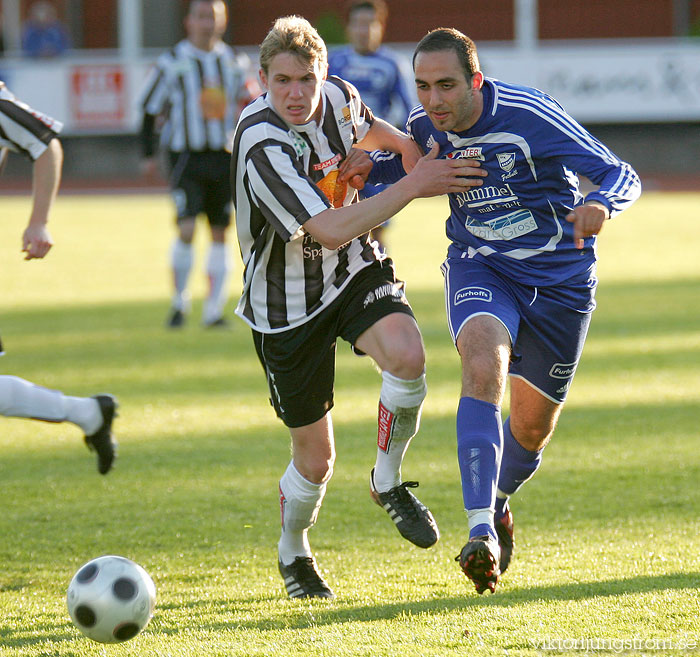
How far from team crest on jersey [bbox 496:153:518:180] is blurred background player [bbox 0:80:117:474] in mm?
1775

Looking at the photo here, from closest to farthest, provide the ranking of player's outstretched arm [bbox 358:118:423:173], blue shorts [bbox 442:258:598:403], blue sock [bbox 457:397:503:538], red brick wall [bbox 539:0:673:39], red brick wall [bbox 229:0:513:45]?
blue sock [bbox 457:397:503:538] < blue shorts [bbox 442:258:598:403] < player's outstretched arm [bbox 358:118:423:173] < red brick wall [bbox 539:0:673:39] < red brick wall [bbox 229:0:513:45]

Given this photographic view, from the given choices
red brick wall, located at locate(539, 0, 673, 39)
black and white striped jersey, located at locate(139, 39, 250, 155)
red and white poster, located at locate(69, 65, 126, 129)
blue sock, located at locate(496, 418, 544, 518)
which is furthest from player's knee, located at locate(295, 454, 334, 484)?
red brick wall, located at locate(539, 0, 673, 39)

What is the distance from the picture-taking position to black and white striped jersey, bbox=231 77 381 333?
12.7 ft

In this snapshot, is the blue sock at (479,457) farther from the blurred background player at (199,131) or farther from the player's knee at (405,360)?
the blurred background player at (199,131)

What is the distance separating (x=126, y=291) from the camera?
12438 mm

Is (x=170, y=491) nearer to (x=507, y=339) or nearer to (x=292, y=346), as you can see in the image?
(x=292, y=346)

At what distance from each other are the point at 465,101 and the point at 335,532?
6.11 feet

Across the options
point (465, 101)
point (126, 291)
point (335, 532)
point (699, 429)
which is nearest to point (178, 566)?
point (335, 532)

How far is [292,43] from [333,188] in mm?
584

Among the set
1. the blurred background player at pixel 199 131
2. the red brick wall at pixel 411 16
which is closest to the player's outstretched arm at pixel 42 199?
the blurred background player at pixel 199 131

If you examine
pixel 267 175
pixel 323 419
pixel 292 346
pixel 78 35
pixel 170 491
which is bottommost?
pixel 170 491

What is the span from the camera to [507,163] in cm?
415

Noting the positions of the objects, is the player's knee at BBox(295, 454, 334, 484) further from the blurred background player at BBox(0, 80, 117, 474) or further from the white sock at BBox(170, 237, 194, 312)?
the white sock at BBox(170, 237, 194, 312)

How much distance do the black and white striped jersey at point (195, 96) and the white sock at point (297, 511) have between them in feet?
20.3
